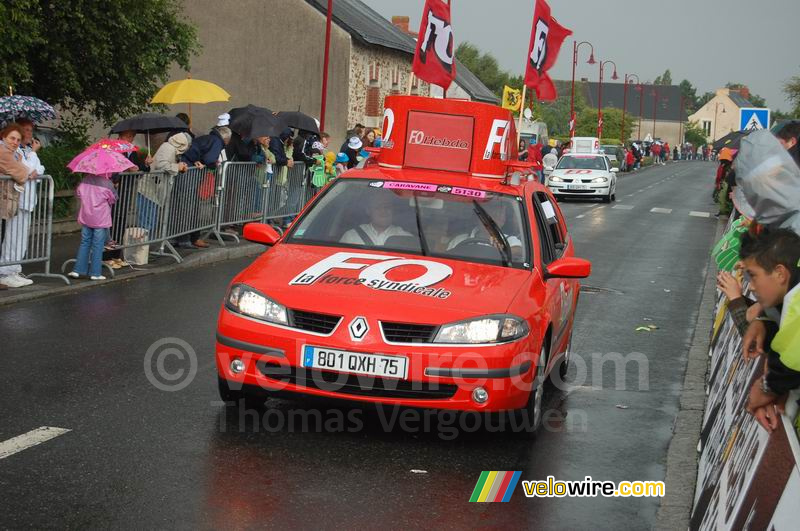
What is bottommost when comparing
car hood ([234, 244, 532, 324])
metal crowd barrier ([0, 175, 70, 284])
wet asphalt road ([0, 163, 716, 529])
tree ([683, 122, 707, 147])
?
wet asphalt road ([0, 163, 716, 529])

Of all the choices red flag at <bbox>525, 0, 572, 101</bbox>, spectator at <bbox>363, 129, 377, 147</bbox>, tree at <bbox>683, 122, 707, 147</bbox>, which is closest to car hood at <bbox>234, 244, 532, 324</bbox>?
red flag at <bbox>525, 0, 572, 101</bbox>

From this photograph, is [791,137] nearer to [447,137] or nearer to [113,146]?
[447,137]

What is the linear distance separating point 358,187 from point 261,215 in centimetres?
1075

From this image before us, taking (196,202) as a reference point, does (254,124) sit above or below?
above

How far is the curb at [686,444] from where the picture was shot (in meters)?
5.64

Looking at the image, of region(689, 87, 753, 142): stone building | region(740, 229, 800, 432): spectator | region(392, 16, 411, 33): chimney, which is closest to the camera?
region(740, 229, 800, 432): spectator

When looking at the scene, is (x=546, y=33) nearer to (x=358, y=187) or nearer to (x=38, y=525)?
(x=358, y=187)

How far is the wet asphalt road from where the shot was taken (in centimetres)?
539

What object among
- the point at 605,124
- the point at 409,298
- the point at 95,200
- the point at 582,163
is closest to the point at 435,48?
the point at 95,200

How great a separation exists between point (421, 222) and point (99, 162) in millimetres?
6061

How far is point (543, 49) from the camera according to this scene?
49.6 feet

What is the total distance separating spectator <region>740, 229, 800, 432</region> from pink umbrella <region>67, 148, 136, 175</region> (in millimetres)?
9124

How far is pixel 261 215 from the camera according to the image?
1866 cm

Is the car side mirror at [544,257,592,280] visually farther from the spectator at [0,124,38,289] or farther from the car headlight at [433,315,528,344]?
the spectator at [0,124,38,289]
